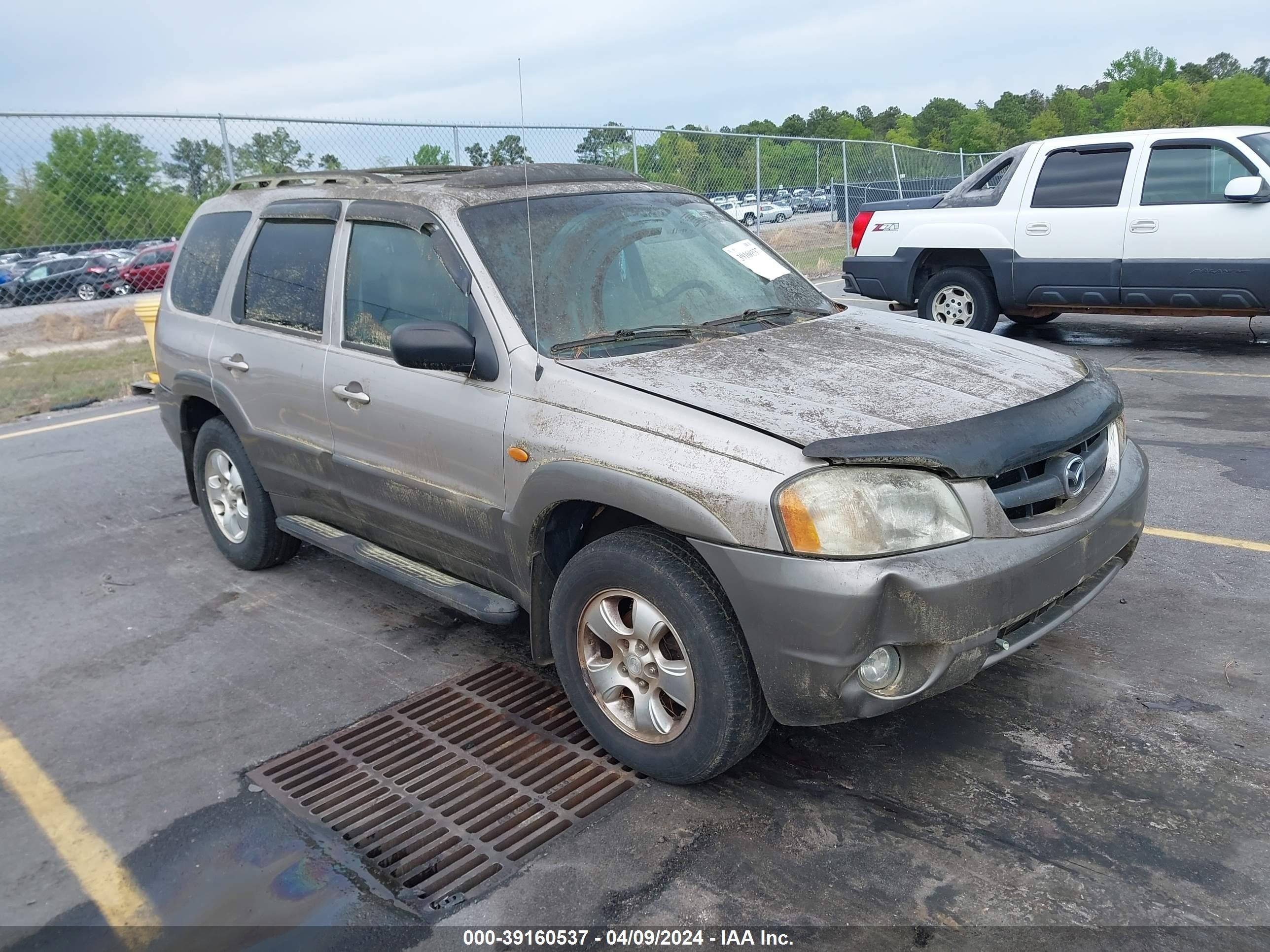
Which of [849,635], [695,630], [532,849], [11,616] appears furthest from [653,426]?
[11,616]

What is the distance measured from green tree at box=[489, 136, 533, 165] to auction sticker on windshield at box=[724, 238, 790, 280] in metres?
0.95

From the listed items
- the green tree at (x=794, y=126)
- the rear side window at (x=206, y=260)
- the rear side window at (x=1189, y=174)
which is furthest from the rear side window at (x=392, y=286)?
the green tree at (x=794, y=126)

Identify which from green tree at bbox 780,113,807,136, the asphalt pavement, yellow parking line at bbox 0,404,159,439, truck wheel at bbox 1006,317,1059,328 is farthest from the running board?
green tree at bbox 780,113,807,136

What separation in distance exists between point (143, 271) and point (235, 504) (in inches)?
404

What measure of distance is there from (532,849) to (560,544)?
100 cm

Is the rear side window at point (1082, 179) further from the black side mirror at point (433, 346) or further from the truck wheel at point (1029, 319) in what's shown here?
the black side mirror at point (433, 346)

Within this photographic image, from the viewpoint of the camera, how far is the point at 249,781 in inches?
131

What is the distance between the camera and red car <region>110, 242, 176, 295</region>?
12930 millimetres

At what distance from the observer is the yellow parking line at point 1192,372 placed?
26.8ft

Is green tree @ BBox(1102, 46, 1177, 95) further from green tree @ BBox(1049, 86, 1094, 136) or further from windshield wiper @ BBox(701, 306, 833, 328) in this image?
windshield wiper @ BBox(701, 306, 833, 328)

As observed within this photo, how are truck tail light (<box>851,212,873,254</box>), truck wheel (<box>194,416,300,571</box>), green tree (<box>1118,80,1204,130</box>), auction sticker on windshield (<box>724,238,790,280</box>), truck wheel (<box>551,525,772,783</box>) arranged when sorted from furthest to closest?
green tree (<box>1118,80,1204,130</box>) < truck tail light (<box>851,212,873,254</box>) < truck wheel (<box>194,416,300,571</box>) < auction sticker on windshield (<box>724,238,790,280</box>) < truck wheel (<box>551,525,772,783</box>)

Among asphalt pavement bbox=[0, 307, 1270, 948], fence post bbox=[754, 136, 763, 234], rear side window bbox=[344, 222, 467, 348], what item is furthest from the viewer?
fence post bbox=[754, 136, 763, 234]

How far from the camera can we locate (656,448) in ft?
9.76

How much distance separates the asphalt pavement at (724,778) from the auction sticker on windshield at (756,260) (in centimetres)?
184
